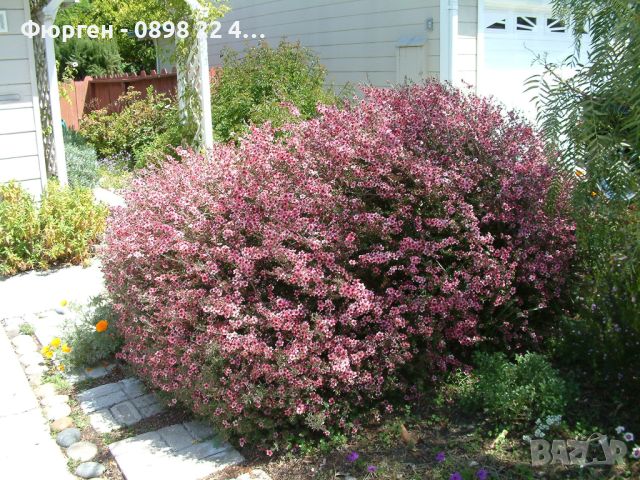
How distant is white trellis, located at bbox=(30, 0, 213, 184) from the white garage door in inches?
136

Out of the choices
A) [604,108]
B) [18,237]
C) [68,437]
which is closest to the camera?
[604,108]

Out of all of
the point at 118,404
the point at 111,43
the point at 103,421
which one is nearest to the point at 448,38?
the point at 118,404

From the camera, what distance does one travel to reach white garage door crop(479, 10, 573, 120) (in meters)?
8.50

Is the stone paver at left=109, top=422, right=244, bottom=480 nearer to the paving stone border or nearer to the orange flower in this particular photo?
the paving stone border

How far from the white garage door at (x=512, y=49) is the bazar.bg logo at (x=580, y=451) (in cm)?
609

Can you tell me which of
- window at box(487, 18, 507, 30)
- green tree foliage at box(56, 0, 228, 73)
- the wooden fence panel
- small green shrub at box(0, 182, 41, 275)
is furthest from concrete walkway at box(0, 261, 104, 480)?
green tree foliage at box(56, 0, 228, 73)

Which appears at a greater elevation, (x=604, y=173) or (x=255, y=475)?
(x=604, y=173)

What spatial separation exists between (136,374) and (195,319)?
1.08m

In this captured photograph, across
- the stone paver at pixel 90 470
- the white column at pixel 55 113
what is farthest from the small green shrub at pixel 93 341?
the white column at pixel 55 113

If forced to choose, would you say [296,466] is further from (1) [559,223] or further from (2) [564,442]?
(1) [559,223]

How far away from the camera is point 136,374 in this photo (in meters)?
4.12

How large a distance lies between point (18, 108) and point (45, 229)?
132 centimetres

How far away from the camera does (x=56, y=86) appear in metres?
7.36

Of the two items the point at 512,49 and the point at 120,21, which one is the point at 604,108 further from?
the point at 120,21
